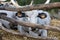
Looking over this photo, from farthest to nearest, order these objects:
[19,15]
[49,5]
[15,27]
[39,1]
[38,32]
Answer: [39,1], [15,27], [38,32], [19,15], [49,5]

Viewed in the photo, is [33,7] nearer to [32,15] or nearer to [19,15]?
[19,15]

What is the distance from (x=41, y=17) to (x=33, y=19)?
8.7 inches

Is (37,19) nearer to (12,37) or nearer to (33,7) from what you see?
(12,37)

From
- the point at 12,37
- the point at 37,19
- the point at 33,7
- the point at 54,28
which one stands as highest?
the point at 33,7

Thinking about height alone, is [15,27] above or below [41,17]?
below

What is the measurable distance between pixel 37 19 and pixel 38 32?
0.38 metres

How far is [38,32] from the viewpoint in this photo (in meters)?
5.81

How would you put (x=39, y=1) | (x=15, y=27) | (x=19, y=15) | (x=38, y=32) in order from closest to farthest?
(x=19, y=15), (x=38, y=32), (x=15, y=27), (x=39, y=1)

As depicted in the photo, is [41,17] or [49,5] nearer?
[49,5]

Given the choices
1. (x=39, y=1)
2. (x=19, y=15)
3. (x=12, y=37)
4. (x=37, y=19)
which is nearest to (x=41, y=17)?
(x=37, y=19)

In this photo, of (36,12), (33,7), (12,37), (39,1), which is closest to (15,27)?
(12,37)

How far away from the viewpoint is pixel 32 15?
599 cm

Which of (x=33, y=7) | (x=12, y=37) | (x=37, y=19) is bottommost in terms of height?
(x=12, y=37)

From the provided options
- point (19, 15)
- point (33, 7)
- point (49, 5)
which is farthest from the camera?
point (19, 15)
